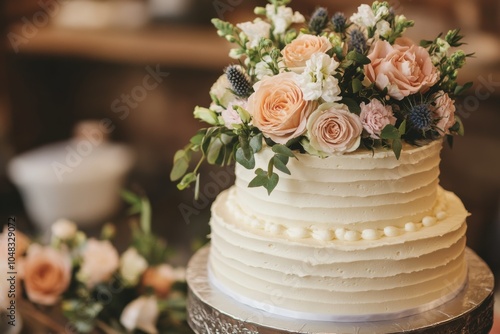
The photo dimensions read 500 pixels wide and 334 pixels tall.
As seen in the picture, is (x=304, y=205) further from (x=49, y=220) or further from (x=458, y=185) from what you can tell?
(x=458, y=185)

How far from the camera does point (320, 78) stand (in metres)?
1.25

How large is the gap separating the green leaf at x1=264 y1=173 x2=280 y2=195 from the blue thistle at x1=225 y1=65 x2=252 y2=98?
19 centimetres

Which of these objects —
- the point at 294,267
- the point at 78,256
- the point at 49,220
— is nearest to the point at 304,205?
the point at 294,267

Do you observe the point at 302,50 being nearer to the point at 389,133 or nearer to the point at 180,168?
the point at 389,133

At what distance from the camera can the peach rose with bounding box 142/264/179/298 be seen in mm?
2012

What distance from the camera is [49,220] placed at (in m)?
3.39

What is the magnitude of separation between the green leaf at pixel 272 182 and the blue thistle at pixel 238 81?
19cm

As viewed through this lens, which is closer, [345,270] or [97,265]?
[345,270]

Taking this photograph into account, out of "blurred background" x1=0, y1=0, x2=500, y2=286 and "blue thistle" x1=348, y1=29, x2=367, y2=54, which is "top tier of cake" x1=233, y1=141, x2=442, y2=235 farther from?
"blurred background" x1=0, y1=0, x2=500, y2=286

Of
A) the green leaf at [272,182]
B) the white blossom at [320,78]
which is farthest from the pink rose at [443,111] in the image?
the green leaf at [272,182]

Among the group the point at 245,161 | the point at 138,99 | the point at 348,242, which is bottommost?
the point at 138,99

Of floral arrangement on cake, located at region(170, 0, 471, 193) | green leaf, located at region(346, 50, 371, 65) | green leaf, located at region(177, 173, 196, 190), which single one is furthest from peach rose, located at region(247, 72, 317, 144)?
green leaf, located at region(177, 173, 196, 190)

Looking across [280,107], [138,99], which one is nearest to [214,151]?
[280,107]

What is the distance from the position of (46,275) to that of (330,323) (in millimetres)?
1009
